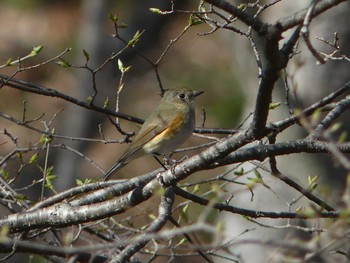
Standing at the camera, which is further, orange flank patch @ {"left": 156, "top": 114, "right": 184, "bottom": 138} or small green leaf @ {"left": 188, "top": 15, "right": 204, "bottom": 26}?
orange flank patch @ {"left": 156, "top": 114, "right": 184, "bottom": 138}

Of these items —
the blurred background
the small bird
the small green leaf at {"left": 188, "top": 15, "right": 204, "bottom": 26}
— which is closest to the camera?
the small green leaf at {"left": 188, "top": 15, "right": 204, "bottom": 26}

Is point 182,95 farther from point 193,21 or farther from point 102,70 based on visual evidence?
point 102,70

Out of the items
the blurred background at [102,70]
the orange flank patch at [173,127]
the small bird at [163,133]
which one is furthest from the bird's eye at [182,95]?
the blurred background at [102,70]

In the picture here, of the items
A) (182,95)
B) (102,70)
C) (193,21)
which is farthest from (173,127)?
(102,70)

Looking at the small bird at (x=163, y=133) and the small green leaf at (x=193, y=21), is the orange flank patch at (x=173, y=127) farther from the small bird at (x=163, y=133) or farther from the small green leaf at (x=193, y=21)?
the small green leaf at (x=193, y=21)

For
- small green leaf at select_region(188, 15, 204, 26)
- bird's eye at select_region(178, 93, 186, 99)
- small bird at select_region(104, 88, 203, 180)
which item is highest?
bird's eye at select_region(178, 93, 186, 99)

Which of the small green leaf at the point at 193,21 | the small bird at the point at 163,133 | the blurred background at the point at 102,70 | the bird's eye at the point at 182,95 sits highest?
the blurred background at the point at 102,70

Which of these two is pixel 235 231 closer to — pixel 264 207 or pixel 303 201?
pixel 264 207

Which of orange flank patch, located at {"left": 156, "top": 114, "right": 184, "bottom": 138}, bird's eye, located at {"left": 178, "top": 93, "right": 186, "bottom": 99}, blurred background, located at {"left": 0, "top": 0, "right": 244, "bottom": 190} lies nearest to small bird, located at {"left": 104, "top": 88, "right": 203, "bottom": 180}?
orange flank patch, located at {"left": 156, "top": 114, "right": 184, "bottom": 138}

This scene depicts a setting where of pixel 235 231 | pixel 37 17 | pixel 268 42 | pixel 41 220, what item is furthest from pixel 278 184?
pixel 37 17

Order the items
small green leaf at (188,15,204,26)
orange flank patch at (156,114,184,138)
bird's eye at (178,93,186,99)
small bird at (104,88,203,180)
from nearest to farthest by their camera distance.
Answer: small green leaf at (188,15,204,26), small bird at (104,88,203,180), orange flank patch at (156,114,184,138), bird's eye at (178,93,186,99)

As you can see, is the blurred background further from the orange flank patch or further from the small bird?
the orange flank patch

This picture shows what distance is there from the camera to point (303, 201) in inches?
352

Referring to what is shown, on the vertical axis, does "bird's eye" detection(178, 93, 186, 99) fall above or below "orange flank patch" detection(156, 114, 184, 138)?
above
